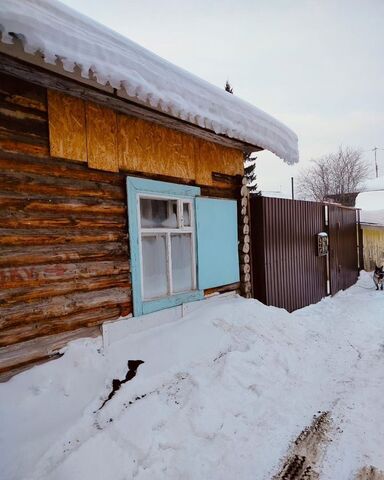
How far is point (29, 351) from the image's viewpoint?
3539 millimetres

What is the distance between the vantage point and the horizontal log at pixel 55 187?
3.47m

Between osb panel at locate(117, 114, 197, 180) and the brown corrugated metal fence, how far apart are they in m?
2.41

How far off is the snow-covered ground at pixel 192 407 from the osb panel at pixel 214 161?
2405 millimetres

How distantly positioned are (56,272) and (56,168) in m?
1.21

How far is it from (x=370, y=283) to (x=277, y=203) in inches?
314

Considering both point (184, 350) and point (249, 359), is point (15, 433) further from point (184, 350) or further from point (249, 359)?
point (249, 359)

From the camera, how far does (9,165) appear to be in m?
3.45

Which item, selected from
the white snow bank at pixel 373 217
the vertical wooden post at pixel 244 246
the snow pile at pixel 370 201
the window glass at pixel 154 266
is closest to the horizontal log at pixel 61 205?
the window glass at pixel 154 266

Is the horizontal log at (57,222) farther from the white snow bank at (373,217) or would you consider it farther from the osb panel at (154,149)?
the white snow bank at (373,217)

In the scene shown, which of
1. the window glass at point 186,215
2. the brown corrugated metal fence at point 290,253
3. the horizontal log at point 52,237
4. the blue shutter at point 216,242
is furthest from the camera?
the brown corrugated metal fence at point 290,253

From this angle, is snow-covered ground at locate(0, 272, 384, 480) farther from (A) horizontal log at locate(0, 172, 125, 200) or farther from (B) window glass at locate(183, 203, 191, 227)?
(A) horizontal log at locate(0, 172, 125, 200)

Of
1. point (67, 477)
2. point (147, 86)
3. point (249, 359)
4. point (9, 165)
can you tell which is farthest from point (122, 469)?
point (147, 86)

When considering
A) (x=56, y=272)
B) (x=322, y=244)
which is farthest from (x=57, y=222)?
(x=322, y=244)

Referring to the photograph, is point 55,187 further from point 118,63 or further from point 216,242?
point 216,242
